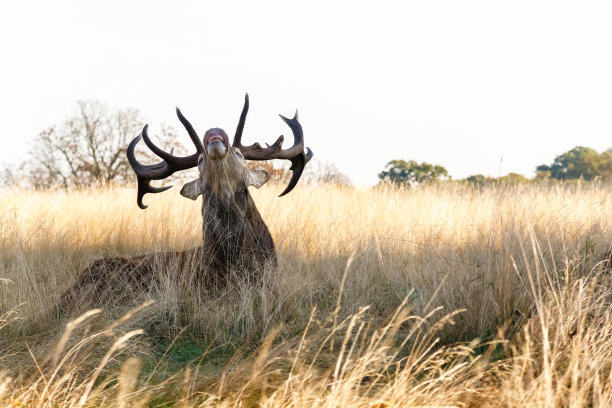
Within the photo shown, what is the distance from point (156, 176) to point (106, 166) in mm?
15431

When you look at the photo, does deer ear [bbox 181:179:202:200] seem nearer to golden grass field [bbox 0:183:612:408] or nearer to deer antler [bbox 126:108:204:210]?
deer antler [bbox 126:108:204:210]

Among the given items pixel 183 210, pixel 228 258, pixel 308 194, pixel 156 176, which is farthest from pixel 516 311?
pixel 308 194

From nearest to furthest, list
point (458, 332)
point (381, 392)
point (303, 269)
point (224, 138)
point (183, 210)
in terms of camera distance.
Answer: point (381, 392) < point (458, 332) < point (224, 138) < point (303, 269) < point (183, 210)

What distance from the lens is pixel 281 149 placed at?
22.3ft

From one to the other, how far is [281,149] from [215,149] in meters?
1.37

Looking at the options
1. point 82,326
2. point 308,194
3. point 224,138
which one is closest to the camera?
point 82,326

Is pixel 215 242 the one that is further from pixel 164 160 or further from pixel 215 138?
pixel 164 160

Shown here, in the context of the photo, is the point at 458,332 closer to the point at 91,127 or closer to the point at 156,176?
the point at 156,176

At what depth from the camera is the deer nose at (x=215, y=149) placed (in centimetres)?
554

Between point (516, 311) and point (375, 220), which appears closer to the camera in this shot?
point (516, 311)

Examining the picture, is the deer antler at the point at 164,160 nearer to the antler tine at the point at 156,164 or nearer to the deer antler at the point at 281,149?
the antler tine at the point at 156,164

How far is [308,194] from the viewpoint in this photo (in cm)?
1223

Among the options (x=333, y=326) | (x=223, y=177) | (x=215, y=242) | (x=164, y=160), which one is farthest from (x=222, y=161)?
(x=333, y=326)

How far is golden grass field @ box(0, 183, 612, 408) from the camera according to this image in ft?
11.4
